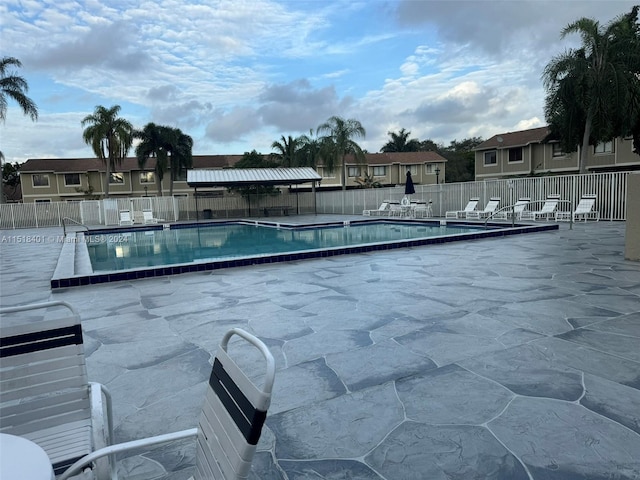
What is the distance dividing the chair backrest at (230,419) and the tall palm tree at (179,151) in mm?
32636

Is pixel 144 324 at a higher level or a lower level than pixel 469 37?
lower

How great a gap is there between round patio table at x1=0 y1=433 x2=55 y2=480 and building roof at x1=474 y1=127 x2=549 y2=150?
34025mm

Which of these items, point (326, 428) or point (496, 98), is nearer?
point (326, 428)

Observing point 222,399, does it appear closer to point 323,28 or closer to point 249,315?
point 249,315

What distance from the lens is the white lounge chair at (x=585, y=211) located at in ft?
48.0

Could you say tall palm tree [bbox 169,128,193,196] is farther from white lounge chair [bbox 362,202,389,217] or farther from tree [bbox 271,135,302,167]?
white lounge chair [bbox 362,202,389,217]

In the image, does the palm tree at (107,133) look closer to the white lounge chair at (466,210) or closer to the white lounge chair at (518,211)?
the white lounge chair at (466,210)

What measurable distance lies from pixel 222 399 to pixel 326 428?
1.22 m

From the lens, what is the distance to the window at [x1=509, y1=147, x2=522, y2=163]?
106ft

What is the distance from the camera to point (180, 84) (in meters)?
23.1

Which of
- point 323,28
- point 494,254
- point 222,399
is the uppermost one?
point 323,28

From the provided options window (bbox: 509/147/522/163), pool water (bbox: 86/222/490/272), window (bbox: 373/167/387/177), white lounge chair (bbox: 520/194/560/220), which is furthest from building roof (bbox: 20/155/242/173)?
white lounge chair (bbox: 520/194/560/220)

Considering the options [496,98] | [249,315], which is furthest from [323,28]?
[496,98]

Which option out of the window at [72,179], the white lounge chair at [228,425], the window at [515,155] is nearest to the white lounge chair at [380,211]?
the window at [515,155]
